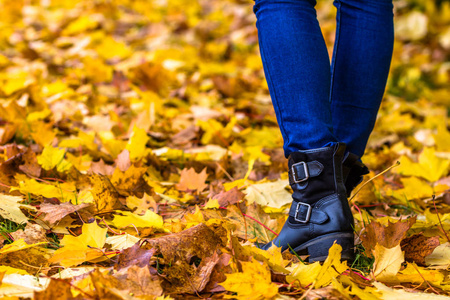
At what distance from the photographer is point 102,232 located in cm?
98

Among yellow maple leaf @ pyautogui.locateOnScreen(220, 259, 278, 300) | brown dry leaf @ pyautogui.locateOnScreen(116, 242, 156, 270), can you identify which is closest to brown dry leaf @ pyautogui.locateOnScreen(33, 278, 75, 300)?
brown dry leaf @ pyautogui.locateOnScreen(116, 242, 156, 270)

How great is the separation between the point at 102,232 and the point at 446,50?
11.3 feet

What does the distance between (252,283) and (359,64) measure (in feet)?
2.11

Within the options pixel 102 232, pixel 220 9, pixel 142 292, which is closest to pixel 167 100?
pixel 102 232

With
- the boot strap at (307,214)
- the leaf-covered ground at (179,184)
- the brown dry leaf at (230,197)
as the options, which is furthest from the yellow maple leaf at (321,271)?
the brown dry leaf at (230,197)

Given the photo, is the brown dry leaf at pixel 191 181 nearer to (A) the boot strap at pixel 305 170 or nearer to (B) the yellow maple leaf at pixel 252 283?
(A) the boot strap at pixel 305 170

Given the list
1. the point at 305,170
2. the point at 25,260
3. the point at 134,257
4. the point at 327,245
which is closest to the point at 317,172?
the point at 305,170

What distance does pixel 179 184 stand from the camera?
1391mm

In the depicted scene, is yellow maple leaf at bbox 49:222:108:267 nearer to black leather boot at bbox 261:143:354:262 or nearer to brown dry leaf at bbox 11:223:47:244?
brown dry leaf at bbox 11:223:47:244

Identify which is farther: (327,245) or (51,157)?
(51,157)

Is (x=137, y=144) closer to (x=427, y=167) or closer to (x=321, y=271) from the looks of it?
(x=321, y=271)

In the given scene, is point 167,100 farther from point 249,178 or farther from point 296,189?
point 296,189

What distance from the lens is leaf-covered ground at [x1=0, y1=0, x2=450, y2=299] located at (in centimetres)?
89

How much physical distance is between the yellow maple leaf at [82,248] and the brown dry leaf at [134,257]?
7 centimetres
